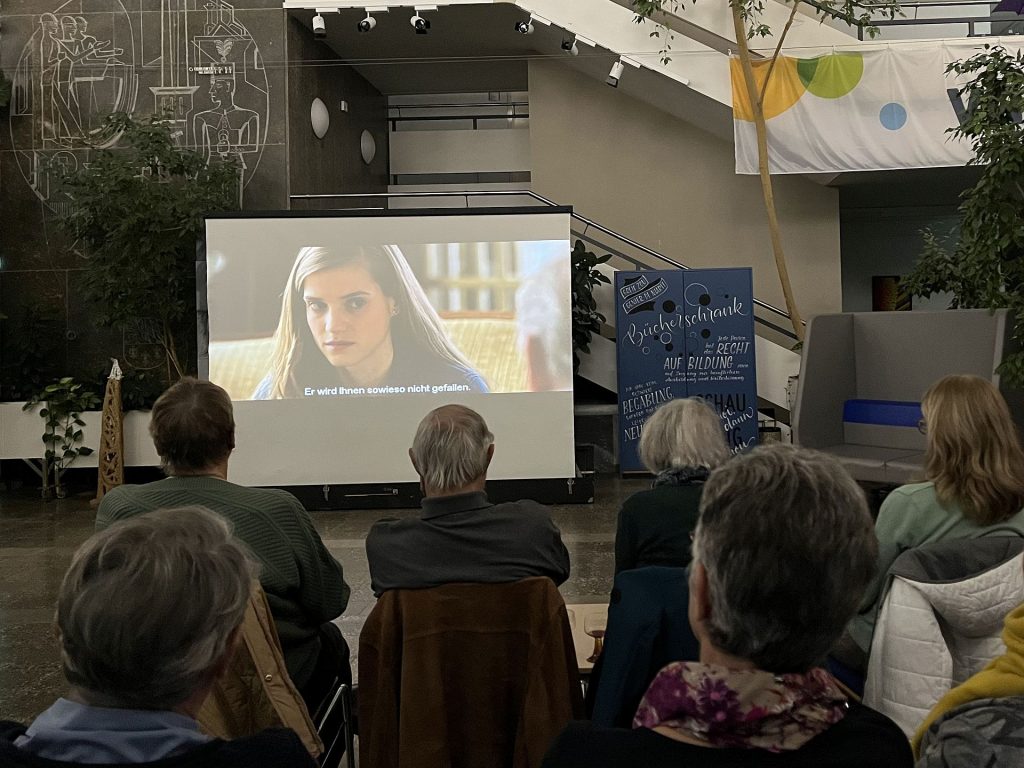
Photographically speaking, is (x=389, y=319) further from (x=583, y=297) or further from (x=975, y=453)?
(x=975, y=453)

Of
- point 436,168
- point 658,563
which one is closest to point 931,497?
point 658,563

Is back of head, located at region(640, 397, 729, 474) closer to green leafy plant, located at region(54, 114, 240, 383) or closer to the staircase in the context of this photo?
green leafy plant, located at region(54, 114, 240, 383)

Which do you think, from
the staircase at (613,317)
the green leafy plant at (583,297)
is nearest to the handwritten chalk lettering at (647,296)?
the green leafy plant at (583,297)

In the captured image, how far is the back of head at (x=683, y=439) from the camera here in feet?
8.41

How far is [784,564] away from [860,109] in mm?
8515

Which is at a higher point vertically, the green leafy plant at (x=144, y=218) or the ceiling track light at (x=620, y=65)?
the ceiling track light at (x=620, y=65)

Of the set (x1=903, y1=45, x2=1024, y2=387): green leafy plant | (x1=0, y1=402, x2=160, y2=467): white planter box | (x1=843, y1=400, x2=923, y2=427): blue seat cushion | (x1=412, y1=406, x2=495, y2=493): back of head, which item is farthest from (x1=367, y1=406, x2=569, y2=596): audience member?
(x1=0, y1=402, x2=160, y2=467): white planter box

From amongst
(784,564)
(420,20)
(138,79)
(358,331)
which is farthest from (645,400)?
(784,564)

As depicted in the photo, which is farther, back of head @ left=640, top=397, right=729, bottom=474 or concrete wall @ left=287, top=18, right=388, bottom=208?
concrete wall @ left=287, top=18, right=388, bottom=208

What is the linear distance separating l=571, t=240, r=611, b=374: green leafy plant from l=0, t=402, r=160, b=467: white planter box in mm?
3711

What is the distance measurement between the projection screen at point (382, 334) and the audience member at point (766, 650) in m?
6.42

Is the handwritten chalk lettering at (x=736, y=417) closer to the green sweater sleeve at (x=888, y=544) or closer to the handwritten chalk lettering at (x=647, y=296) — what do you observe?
the handwritten chalk lettering at (x=647, y=296)

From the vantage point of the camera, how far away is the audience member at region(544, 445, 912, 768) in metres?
1.03

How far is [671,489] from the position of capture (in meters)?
2.46
